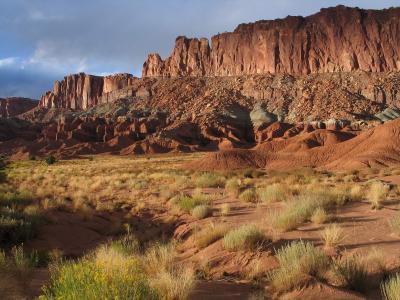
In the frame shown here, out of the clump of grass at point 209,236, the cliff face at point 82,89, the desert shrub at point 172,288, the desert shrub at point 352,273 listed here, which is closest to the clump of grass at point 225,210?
the clump of grass at point 209,236

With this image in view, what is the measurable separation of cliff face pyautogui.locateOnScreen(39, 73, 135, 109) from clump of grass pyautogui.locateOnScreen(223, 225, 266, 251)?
160222 millimetres

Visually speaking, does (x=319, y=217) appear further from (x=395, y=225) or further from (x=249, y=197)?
(x=249, y=197)

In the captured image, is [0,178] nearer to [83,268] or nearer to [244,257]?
[244,257]

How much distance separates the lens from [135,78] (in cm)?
16275

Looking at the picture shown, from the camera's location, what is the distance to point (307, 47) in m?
125

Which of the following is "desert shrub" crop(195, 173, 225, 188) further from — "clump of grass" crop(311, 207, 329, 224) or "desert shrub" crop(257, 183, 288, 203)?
"clump of grass" crop(311, 207, 329, 224)

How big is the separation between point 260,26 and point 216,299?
135818 millimetres

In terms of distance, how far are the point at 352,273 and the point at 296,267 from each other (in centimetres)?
79

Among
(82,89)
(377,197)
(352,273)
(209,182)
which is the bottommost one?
(209,182)

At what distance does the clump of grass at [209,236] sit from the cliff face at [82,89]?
520ft

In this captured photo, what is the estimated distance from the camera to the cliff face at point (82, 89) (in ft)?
561

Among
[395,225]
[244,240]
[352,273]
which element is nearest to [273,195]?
[395,225]

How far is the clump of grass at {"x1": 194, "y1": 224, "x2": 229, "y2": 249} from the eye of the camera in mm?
10867

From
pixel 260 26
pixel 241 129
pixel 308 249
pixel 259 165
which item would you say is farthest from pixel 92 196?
pixel 260 26
